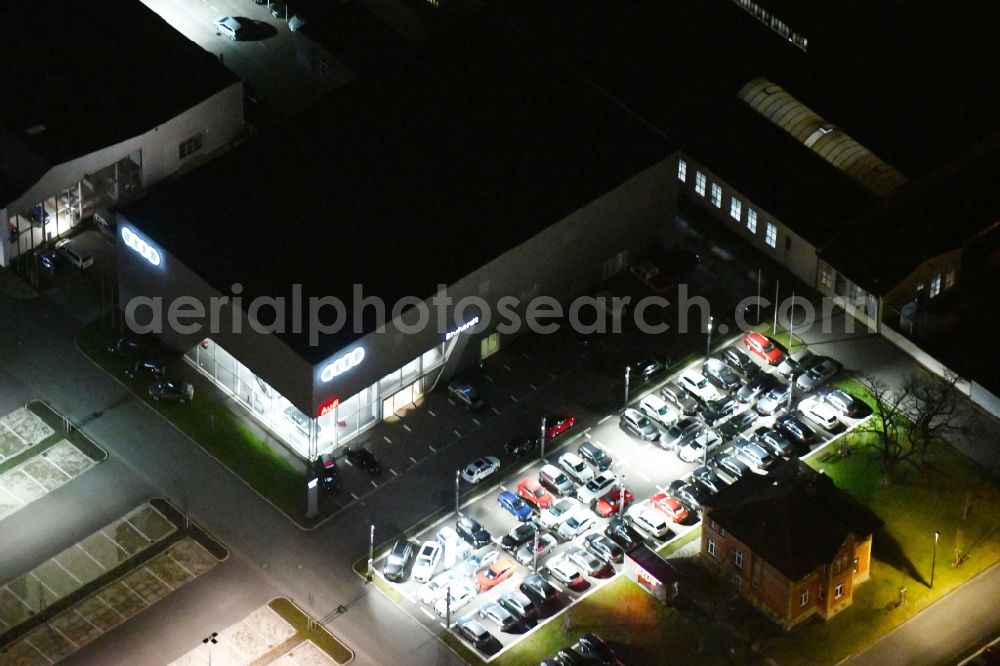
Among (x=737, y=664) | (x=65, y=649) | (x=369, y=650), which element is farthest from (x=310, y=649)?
(x=737, y=664)

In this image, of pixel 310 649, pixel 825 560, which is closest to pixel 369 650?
pixel 310 649

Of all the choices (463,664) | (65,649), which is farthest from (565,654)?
(65,649)

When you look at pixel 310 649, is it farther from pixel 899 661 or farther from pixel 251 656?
pixel 899 661

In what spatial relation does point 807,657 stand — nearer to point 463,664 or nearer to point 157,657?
point 463,664

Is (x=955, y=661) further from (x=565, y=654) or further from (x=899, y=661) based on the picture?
(x=565, y=654)

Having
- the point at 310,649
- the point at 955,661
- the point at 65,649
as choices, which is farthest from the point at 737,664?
the point at 65,649
